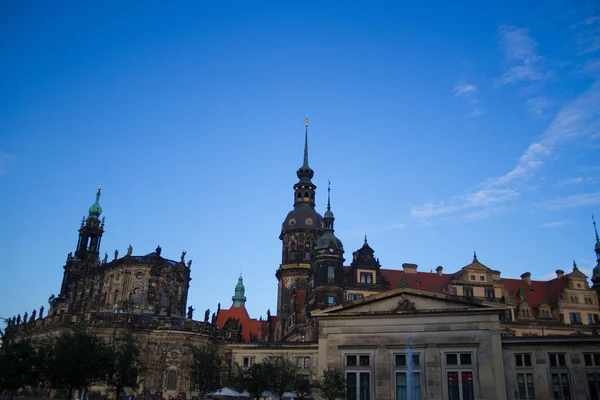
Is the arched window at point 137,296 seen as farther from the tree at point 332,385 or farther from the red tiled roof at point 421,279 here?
the tree at point 332,385

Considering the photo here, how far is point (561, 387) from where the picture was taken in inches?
1608

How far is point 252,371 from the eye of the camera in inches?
1730

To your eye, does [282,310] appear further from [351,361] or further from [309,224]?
[351,361]

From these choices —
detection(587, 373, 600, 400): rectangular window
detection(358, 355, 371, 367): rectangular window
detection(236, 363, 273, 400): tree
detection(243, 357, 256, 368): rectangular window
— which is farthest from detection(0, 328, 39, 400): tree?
detection(587, 373, 600, 400): rectangular window

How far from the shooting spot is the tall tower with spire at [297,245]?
90312 mm

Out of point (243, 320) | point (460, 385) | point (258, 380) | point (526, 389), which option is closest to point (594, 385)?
A: point (526, 389)

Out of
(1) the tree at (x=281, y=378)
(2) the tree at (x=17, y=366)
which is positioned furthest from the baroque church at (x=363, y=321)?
(2) the tree at (x=17, y=366)

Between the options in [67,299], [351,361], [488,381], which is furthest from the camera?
[67,299]

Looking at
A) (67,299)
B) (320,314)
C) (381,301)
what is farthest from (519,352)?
(67,299)

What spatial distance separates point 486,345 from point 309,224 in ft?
177

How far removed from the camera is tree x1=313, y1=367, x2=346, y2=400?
1582 inches

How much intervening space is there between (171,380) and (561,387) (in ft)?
134

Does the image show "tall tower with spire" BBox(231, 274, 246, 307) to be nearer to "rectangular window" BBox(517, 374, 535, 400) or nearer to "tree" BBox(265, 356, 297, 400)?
"tree" BBox(265, 356, 297, 400)

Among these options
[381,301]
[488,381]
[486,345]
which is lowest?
[488,381]
